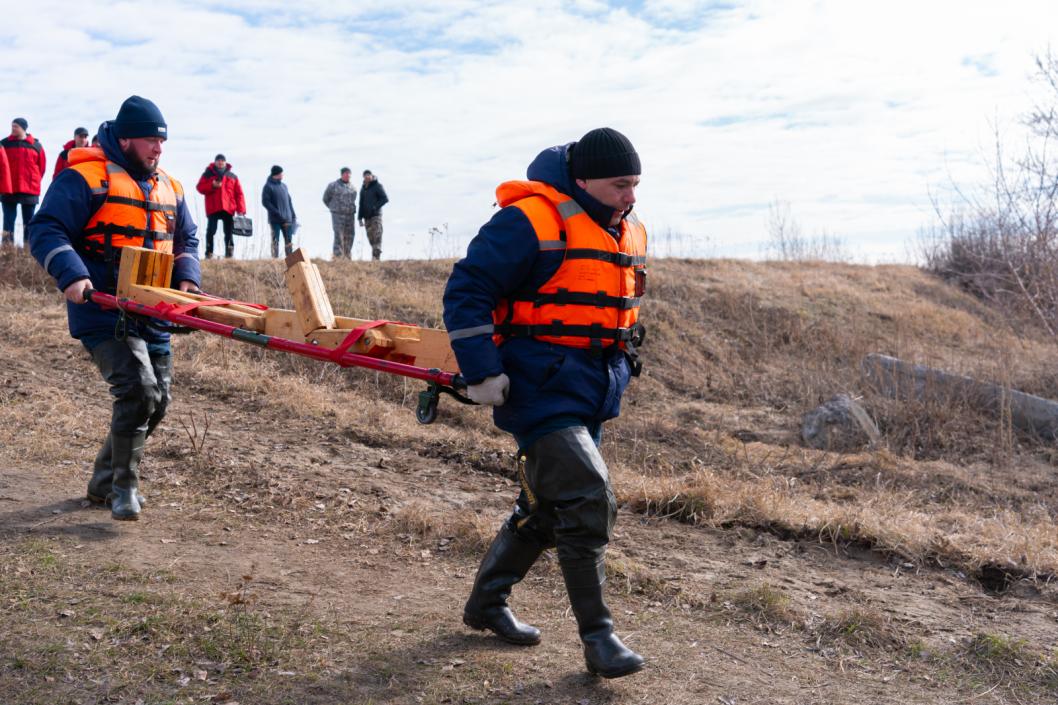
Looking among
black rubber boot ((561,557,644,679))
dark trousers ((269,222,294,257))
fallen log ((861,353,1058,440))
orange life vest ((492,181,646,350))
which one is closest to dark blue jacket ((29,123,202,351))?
orange life vest ((492,181,646,350))

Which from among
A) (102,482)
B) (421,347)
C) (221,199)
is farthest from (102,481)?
(221,199)

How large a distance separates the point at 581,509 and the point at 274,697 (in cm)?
129

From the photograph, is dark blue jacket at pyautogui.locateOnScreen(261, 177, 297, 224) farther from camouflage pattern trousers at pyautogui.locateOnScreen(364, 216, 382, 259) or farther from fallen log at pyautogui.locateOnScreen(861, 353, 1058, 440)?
fallen log at pyautogui.locateOnScreen(861, 353, 1058, 440)

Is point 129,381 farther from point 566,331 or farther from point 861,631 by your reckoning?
point 861,631

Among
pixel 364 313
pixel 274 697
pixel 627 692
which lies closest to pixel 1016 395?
pixel 364 313

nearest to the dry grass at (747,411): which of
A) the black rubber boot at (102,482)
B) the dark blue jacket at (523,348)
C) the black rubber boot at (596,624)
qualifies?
the black rubber boot at (102,482)

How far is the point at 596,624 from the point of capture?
3.67 metres

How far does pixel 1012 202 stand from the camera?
10.8m

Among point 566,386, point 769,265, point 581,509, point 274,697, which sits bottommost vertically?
point 274,697

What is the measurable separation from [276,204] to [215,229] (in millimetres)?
1032

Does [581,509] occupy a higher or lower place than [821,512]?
higher

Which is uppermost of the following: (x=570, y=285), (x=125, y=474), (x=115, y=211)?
(x=115, y=211)

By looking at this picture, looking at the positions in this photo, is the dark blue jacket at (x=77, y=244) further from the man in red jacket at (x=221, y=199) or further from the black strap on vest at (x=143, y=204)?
the man in red jacket at (x=221, y=199)

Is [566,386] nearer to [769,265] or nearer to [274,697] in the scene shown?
[274,697]
